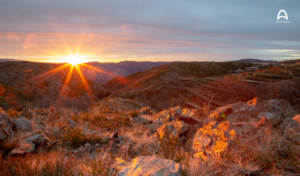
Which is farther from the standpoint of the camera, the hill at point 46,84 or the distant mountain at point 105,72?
the distant mountain at point 105,72

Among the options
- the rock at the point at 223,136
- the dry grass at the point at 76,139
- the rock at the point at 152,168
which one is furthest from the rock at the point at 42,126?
the rock at the point at 223,136

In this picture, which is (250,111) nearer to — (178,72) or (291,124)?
(291,124)

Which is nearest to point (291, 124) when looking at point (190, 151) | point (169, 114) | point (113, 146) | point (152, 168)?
point (190, 151)

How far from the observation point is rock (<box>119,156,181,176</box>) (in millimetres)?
2139

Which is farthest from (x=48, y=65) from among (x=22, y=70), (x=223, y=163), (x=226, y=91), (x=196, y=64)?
(x=196, y=64)

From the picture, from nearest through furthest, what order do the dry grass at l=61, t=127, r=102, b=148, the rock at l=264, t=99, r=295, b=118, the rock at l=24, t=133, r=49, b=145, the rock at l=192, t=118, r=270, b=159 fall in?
the rock at l=192, t=118, r=270, b=159
the rock at l=24, t=133, r=49, b=145
the dry grass at l=61, t=127, r=102, b=148
the rock at l=264, t=99, r=295, b=118

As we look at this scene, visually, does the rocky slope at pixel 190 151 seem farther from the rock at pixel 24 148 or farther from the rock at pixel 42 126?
the rock at pixel 42 126

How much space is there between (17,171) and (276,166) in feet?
13.8

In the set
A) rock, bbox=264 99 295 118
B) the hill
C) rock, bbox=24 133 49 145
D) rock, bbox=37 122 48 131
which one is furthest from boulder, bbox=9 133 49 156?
the hill

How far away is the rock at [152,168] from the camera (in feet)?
7.02

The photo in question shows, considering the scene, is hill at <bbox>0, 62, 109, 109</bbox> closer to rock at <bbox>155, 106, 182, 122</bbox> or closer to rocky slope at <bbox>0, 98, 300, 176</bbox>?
rock at <bbox>155, 106, 182, 122</bbox>

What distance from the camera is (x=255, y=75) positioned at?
28750 mm

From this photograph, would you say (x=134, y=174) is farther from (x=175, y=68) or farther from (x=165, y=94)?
(x=175, y=68)

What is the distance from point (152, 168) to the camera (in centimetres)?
223
